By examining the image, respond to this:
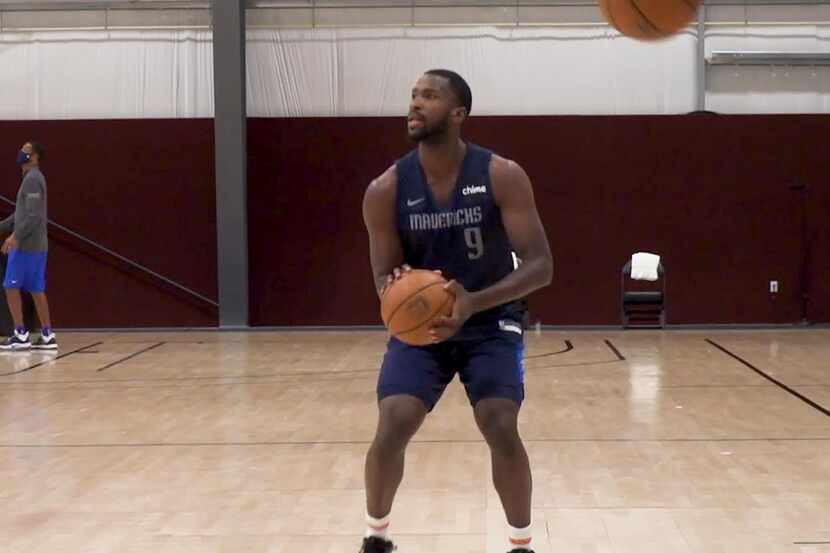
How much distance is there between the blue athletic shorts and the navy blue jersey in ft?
29.0

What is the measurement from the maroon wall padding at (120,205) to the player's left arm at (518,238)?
37.9 feet

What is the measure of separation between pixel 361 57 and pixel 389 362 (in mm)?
11460

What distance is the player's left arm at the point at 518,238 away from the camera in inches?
171

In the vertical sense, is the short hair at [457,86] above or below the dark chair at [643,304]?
above

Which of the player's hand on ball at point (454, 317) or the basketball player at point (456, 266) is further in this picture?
the basketball player at point (456, 266)

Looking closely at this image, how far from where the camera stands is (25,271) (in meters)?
12.6

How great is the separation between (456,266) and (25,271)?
29.5ft

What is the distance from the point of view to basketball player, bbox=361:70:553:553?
4355 millimetres

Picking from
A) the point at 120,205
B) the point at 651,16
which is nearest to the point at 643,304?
the point at 120,205

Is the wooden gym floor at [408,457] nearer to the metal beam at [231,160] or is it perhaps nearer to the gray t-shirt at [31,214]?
the gray t-shirt at [31,214]

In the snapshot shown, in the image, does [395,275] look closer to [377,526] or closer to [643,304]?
[377,526]

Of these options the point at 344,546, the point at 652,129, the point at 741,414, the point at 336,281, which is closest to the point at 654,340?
the point at 652,129

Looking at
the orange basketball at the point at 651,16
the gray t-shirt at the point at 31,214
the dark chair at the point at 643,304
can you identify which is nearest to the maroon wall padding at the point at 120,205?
the gray t-shirt at the point at 31,214

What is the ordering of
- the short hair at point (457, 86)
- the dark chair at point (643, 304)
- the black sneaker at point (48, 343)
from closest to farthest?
the short hair at point (457, 86), the black sneaker at point (48, 343), the dark chair at point (643, 304)
